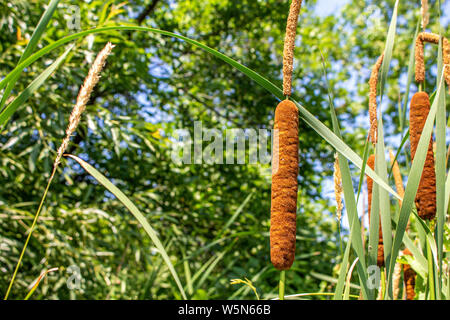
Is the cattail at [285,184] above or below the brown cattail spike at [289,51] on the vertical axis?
below

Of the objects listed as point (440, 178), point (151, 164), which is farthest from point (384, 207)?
point (151, 164)

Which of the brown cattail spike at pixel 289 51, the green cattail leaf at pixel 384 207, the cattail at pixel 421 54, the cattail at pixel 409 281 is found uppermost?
the cattail at pixel 421 54

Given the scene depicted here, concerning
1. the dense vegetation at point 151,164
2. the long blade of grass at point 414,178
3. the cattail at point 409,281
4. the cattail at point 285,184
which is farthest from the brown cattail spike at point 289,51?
the dense vegetation at point 151,164

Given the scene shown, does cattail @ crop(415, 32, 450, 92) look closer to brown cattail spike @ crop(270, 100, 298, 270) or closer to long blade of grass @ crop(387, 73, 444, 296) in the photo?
long blade of grass @ crop(387, 73, 444, 296)

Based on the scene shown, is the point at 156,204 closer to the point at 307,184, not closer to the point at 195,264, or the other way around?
the point at 195,264

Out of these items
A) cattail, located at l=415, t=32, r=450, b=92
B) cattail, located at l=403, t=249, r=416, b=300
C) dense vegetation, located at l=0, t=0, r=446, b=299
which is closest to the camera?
cattail, located at l=415, t=32, r=450, b=92

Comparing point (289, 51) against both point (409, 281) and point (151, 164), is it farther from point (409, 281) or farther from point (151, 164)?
point (151, 164)

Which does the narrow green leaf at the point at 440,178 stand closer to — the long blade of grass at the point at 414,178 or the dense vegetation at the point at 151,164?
the long blade of grass at the point at 414,178

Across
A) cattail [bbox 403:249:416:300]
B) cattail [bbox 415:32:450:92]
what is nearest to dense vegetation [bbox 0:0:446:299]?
cattail [bbox 403:249:416:300]

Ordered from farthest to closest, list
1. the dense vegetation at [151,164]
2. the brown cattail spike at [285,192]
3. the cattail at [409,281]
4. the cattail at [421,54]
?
the dense vegetation at [151,164], the cattail at [409,281], the cattail at [421,54], the brown cattail spike at [285,192]
